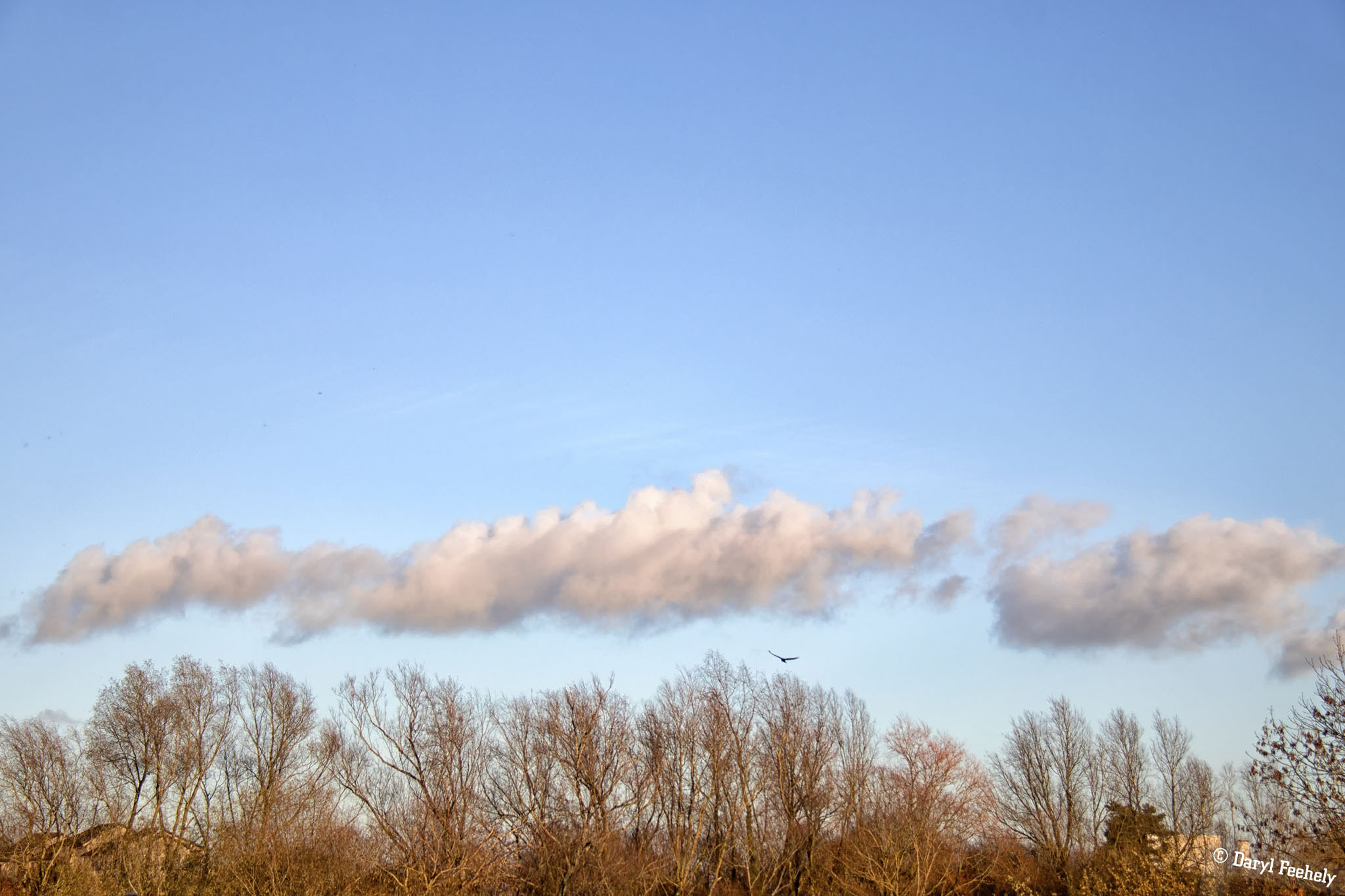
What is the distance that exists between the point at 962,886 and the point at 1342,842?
34.5 metres

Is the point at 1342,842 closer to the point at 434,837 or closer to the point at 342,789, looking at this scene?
the point at 434,837

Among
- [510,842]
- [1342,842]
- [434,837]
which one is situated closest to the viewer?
[1342,842]

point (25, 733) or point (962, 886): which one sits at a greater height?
point (25, 733)

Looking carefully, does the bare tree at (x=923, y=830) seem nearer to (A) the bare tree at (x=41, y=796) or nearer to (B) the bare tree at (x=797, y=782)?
(B) the bare tree at (x=797, y=782)

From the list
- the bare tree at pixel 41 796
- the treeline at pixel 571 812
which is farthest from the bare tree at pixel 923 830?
the bare tree at pixel 41 796

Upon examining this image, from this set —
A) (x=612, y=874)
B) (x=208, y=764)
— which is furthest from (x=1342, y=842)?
(x=208, y=764)

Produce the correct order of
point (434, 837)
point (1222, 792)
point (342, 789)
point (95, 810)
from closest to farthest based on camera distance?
point (434, 837), point (342, 789), point (95, 810), point (1222, 792)

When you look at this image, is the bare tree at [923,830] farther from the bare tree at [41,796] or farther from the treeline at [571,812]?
the bare tree at [41,796]

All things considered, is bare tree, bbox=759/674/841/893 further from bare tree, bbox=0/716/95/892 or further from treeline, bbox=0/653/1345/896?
bare tree, bbox=0/716/95/892

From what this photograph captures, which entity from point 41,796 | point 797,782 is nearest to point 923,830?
point 797,782

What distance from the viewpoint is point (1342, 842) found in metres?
24.2

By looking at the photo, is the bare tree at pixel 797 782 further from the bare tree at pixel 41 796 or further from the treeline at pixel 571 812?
the bare tree at pixel 41 796

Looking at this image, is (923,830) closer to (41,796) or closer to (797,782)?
(797,782)

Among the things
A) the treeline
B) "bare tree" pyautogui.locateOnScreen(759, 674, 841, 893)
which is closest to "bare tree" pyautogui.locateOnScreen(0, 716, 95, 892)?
the treeline
